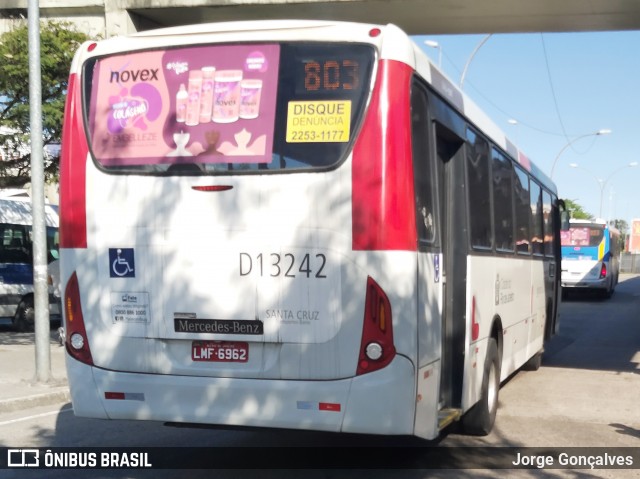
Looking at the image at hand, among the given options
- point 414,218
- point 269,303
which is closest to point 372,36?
point 414,218

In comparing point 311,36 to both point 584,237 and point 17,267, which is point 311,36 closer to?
point 17,267

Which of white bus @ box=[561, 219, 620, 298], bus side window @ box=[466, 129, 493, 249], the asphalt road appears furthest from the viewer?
white bus @ box=[561, 219, 620, 298]

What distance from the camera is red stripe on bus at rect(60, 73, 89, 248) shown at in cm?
636

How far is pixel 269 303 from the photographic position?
587cm

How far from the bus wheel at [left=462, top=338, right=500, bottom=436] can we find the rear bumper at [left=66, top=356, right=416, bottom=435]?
275 cm

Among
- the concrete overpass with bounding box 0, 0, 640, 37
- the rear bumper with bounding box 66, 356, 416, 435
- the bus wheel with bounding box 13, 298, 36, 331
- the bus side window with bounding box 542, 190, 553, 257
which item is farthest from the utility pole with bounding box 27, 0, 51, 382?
the bus wheel with bounding box 13, 298, 36, 331

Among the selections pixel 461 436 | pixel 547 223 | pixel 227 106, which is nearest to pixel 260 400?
pixel 227 106

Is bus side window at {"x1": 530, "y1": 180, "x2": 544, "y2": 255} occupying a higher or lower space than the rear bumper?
higher

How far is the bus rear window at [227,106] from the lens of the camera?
584cm

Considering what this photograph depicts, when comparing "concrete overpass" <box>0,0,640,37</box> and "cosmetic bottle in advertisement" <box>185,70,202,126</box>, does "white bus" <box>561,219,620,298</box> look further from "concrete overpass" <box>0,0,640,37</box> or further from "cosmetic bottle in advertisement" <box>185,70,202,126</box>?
"cosmetic bottle in advertisement" <box>185,70,202,126</box>

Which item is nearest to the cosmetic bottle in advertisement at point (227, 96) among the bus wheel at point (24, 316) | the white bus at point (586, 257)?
the bus wheel at point (24, 316)

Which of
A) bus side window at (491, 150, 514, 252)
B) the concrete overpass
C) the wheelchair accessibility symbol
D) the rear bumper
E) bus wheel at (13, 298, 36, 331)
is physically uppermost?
the concrete overpass

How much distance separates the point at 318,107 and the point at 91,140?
179 centimetres

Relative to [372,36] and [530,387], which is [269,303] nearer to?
[372,36]
